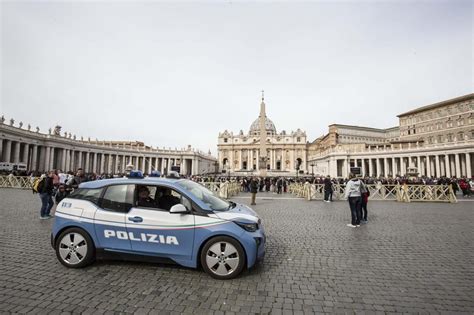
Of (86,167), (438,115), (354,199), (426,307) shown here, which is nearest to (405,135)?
(438,115)

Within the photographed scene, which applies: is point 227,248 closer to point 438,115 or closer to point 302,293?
point 302,293

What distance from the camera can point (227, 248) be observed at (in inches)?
156

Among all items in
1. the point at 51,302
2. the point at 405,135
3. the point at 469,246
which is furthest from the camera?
the point at 405,135

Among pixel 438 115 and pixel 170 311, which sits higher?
pixel 438 115

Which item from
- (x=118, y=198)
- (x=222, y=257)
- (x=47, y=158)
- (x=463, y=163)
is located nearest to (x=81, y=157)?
(x=47, y=158)

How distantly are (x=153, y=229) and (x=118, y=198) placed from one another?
3.16 feet

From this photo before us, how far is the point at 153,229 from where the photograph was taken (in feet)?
13.3

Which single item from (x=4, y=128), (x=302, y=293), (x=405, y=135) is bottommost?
(x=302, y=293)

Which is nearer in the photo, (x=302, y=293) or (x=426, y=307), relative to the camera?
(x=426, y=307)

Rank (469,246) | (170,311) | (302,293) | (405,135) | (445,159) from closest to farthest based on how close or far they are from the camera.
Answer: (170,311), (302,293), (469,246), (445,159), (405,135)

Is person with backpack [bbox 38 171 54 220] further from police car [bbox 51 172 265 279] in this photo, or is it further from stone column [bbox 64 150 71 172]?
stone column [bbox 64 150 71 172]

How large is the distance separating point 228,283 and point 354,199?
6213 millimetres

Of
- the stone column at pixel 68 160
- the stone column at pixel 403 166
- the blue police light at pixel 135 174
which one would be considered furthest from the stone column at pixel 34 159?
the stone column at pixel 403 166

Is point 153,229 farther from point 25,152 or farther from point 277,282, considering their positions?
point 25,152
